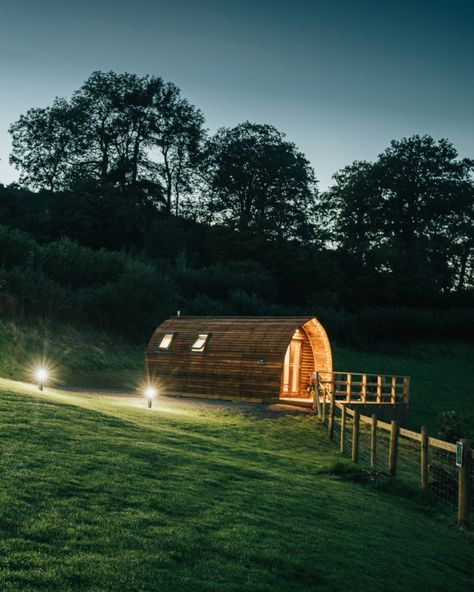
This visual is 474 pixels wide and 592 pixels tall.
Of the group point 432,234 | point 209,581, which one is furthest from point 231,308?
point 209,581

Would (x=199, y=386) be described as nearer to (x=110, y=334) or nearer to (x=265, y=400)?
(x=265, y=400)

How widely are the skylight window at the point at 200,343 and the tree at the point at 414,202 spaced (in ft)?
138

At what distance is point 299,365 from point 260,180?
4417 centimetres

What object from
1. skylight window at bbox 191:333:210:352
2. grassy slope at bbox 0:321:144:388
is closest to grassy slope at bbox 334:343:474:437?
skylight window at bbox 191:333:210:352

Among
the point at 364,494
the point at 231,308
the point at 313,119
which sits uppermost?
the point at 313,119

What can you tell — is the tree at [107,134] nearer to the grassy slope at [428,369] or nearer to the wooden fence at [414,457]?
the grassy slope at [428,369]

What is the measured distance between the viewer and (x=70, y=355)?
3322 centimetres

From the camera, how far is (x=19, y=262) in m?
41.7

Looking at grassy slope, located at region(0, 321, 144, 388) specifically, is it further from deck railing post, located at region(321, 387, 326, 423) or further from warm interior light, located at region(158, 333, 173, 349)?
deck railing post, located at region(321, 387, 326, 423)

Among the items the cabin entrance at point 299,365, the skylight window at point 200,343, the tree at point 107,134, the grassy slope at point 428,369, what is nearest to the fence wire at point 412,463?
the cabin entrance at point 299,365

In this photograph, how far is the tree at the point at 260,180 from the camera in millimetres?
69938

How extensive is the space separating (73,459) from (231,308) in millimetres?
38198

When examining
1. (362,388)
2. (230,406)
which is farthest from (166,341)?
(362,388)

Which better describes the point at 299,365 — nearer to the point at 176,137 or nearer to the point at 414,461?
the point at 414,461
